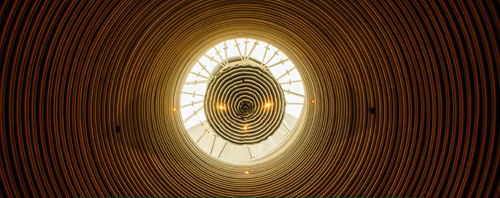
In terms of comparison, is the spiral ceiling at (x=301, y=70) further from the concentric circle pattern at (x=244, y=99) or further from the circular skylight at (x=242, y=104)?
the concentric circle pattern at (x=244, y=99)

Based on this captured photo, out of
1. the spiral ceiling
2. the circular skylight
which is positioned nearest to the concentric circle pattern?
the circular skylight

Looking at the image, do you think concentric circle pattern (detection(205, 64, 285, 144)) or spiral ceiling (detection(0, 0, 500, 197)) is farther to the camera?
concentric circle pattern (detection(205, 64, 285, 144))

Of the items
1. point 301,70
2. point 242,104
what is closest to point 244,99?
point 242,104

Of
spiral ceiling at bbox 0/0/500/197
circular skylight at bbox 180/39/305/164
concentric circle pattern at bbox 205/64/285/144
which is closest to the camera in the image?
spiral ceiling at bbox 0/0/500/197

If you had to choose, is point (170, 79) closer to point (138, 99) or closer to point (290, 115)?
point (138, 99)

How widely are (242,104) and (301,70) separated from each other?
3631mm

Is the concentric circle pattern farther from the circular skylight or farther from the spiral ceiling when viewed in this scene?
the spiral ceiling

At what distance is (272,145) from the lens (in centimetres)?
1153

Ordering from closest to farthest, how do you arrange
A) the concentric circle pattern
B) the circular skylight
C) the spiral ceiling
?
the spiral ceiling, the circular skylight, the concentric circle pattern

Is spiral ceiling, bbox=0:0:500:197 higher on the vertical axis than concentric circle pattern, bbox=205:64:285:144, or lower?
lower

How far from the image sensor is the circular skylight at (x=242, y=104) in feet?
38.6

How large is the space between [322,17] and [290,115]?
6.00 metres

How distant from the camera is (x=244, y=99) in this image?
12.1 metres

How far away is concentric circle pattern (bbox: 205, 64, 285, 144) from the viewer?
11.9m
